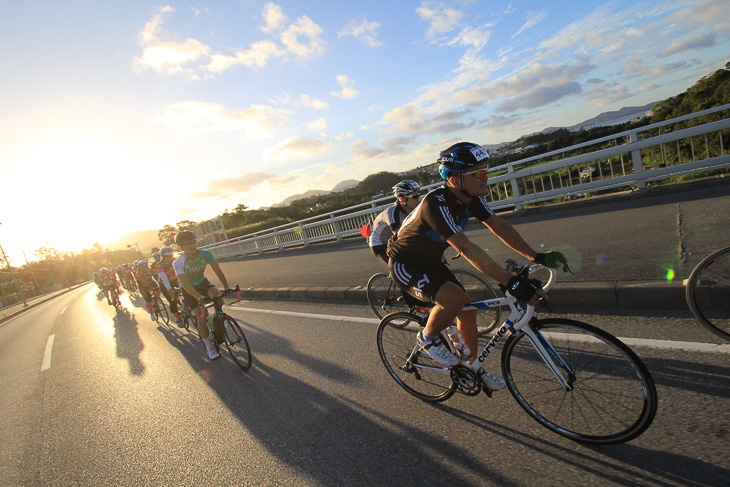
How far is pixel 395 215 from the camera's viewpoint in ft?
15.2

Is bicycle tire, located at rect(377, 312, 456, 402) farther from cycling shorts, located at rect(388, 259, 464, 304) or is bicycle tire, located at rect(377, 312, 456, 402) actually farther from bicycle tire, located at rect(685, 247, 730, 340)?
bicycle tire, located at rect(685, 247, 730, 340)

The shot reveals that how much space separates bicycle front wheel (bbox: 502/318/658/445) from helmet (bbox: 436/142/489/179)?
44.0 inches

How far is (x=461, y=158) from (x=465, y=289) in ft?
8.85

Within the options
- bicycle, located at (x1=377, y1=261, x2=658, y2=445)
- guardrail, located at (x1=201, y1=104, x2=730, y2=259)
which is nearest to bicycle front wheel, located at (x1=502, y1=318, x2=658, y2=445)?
bicycle, located at (x1=377, y1=261, x2=658, y2=445)

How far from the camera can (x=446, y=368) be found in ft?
9.32

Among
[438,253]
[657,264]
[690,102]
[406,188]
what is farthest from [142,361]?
[690,102]

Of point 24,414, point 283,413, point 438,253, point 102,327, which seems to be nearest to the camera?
point 438,253

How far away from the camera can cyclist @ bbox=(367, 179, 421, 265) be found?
15.0 ft

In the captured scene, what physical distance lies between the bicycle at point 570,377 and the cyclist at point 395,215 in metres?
2.09

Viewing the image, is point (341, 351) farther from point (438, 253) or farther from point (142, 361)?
point (142, 361)

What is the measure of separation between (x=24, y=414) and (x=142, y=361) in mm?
1567

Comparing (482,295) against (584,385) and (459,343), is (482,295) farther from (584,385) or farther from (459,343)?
(584,385)

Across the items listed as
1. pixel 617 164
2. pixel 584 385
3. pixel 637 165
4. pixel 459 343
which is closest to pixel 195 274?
pixel 459 343

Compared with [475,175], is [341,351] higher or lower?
lower
